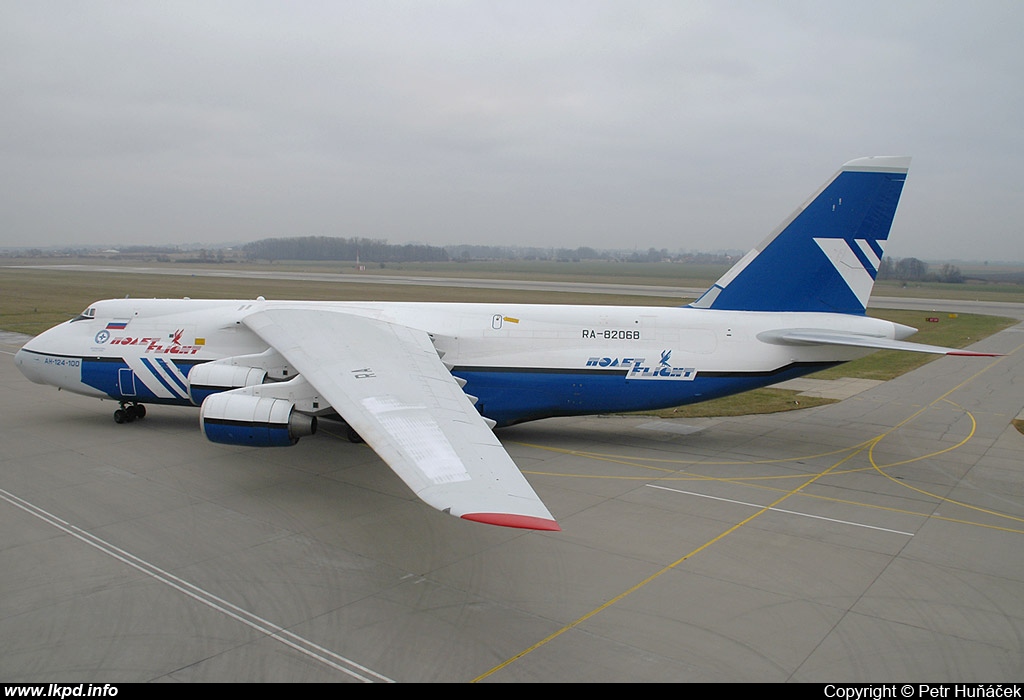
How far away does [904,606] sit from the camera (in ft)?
32.1

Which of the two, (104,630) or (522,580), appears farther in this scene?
(522,580)

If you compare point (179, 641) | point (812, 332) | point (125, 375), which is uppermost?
point (812, 332)

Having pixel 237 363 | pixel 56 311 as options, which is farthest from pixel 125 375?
pixel 56 311

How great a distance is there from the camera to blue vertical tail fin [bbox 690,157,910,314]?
17781 millimetres

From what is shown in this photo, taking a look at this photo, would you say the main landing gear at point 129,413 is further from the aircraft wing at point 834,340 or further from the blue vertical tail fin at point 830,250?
the aircraft wing at point 834,340

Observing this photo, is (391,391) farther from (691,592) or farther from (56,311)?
(56,311)

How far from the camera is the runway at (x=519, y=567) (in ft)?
26.9

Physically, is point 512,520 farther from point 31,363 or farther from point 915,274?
point 915,274

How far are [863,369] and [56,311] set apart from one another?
4712cm

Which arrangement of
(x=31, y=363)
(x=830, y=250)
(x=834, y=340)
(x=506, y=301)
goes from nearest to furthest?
(x=834, y=340)
(x=830, y=250)
(x=31, y=363)
(x=506, y=301)

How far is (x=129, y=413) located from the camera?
19609 mm

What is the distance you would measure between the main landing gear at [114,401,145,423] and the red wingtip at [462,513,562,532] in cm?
1574

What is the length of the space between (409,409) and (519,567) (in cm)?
292

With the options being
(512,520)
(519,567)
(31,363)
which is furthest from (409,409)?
(31,363)
